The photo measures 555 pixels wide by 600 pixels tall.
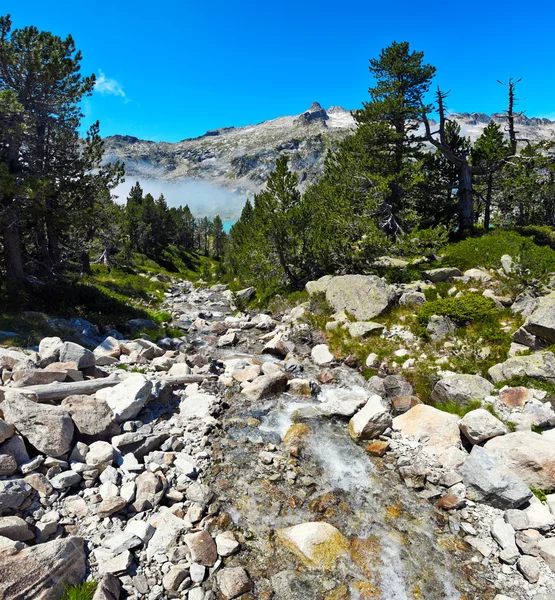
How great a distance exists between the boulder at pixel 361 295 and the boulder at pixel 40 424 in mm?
13661

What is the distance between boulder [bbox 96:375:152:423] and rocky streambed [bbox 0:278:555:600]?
6 centimetres

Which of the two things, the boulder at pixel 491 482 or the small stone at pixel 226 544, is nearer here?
the small stone at pixel 226 544

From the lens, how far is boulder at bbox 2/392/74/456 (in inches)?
277

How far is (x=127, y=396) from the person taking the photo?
30.3ft

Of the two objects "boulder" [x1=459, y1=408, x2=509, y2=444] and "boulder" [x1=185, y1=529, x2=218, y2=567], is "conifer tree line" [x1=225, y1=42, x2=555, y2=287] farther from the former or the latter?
"boulder" [x1=185, y1=529, x2=218, y2=567]

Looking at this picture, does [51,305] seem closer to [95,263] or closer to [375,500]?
[375,500]

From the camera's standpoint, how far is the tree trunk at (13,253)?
668 inches

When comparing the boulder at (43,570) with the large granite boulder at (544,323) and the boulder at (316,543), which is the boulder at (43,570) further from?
the large granite boulder at (544,323)

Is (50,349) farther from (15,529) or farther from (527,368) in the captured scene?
(527,368)

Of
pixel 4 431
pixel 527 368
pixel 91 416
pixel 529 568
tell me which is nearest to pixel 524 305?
pixel 527 368

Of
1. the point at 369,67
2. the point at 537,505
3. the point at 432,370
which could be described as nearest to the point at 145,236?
the point at 369,67

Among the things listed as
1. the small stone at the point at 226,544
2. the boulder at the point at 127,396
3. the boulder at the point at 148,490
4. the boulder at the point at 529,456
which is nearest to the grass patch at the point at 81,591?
the boulder at the point at 148,490

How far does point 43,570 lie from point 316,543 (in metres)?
4.39

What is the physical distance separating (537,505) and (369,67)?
3333 cm
